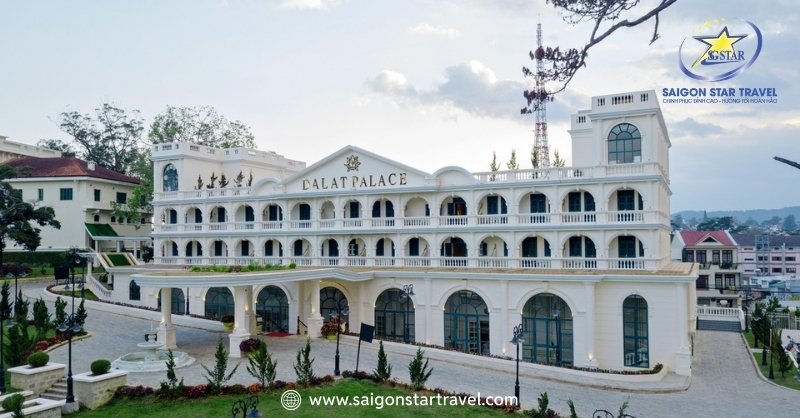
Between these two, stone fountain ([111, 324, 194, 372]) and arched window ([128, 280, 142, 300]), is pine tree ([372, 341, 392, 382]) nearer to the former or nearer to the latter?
stone fountain ([111, 324, 194, 372])

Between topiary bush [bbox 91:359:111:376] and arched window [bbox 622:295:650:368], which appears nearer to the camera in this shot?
topiary bush [bbox 91:359:111:376]

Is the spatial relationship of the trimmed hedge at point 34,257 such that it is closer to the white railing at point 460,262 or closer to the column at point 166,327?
the white railing at point 460,262

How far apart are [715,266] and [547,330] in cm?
4494

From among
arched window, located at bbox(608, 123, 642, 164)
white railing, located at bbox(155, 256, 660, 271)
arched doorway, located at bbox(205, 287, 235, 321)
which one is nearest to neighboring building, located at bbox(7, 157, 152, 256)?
white railing, located at bbox(155, 256, 660, 271)

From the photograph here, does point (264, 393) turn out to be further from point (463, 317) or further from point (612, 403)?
point (463, 317)

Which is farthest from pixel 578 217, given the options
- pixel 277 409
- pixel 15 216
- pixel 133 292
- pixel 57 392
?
pixel 15 216

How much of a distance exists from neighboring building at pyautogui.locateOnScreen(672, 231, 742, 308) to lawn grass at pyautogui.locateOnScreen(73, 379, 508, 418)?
55818mm

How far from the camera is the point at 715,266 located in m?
70.1

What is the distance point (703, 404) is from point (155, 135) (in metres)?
52.4

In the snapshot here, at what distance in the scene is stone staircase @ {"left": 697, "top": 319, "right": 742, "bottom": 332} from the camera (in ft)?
153

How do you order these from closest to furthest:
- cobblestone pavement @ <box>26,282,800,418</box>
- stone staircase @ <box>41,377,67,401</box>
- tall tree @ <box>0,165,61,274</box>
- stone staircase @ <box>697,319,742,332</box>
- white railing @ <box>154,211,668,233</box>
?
stone staircase @ <box>41,377,67,401</box>, cobblestone pavement @ <box>26,282,800,418</box>, white railing @ <box>154,211,668,233</box>, stone staircase @ <box>697,319,742,332</box>, tall tree @ <box>0,165,61,274</box>

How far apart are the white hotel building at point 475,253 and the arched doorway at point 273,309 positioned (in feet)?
0.34

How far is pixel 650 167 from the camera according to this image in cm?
3391

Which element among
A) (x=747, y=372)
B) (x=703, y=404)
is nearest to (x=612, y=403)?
(x=703, y=404)
